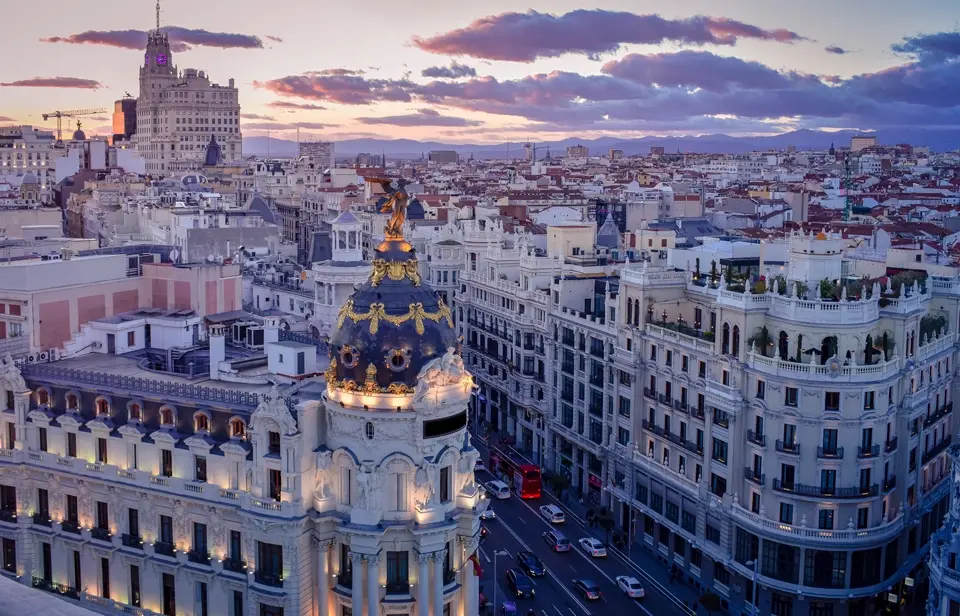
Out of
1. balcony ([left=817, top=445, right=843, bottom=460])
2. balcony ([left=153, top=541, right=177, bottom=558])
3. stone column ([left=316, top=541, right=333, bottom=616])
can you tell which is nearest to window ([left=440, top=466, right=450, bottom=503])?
stone column ([left=316, top=541, right=333, bottom=616])

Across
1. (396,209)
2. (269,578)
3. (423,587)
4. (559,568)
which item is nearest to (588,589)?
(559,568)

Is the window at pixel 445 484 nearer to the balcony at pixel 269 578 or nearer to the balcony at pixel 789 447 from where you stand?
the balcony at pixel 269 578

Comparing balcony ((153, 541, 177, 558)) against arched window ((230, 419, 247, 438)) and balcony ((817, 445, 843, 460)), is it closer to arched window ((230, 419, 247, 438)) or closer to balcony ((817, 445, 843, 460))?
arched window ((230, 419, 247, 438))

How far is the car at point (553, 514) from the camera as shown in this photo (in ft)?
303

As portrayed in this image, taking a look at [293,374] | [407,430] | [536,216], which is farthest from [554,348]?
[536,216]

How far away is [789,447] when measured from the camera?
72875 mm

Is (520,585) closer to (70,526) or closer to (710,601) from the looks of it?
(710,601)

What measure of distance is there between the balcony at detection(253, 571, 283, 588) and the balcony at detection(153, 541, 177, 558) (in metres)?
5.95

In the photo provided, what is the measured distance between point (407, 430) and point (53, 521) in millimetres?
24725

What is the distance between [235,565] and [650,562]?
1414 inches

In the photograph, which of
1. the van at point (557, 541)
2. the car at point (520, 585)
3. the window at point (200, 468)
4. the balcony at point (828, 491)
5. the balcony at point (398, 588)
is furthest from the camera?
the van at point (557, 541)

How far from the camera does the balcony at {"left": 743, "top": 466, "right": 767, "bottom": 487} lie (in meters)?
74.2

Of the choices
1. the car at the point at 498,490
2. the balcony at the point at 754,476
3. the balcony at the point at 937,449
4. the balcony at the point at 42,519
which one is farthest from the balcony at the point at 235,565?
the balcony at the point at 937,449

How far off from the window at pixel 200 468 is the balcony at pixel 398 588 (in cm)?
1259
